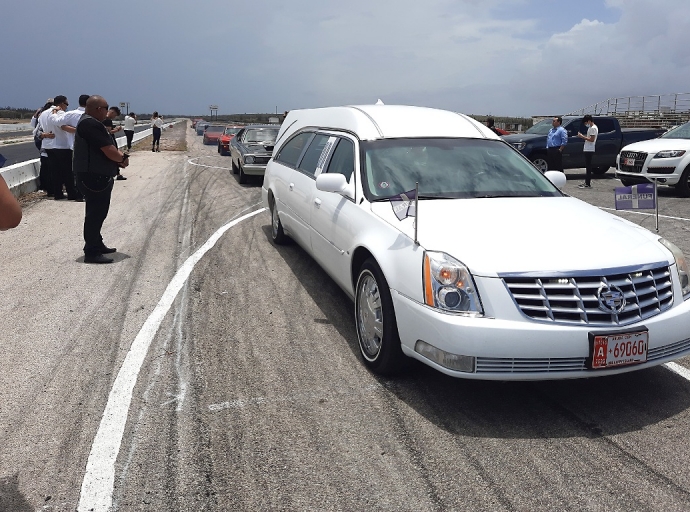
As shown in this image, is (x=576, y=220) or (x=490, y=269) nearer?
(x=490, y=269)

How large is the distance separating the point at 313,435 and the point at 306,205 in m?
3.20

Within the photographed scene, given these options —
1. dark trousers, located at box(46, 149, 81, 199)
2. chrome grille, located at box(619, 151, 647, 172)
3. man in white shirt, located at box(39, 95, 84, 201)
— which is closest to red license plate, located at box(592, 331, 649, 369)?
man in white shirt, located at box(39, 95, 84, 201)

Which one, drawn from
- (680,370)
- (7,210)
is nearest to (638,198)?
(680,370)

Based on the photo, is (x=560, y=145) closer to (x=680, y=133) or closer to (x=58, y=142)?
(x=680, y=133)

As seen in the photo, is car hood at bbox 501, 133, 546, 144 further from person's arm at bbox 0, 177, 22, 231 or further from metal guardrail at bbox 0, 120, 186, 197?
person's arm at bbox 0, 177, 22, 231

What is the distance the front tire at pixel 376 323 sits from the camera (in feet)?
13.9

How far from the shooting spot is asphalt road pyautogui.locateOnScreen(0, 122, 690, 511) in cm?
312

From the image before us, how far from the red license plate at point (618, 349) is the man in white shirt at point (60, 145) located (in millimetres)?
10345

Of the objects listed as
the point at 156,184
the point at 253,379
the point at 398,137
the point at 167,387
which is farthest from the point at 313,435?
the point at 156,184

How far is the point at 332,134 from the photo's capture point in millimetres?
6508

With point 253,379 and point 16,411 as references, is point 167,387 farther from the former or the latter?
point 16,411

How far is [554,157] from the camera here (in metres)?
17.2

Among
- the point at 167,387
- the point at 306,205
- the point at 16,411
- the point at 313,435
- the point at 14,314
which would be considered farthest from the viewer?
the point at 306,205

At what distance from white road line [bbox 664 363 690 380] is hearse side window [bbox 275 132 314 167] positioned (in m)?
4.31
